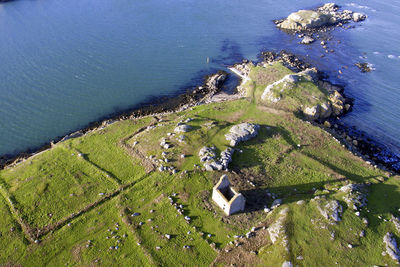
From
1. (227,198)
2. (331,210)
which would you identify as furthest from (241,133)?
(331,210)

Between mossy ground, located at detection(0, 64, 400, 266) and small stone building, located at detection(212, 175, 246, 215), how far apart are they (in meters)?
1.31

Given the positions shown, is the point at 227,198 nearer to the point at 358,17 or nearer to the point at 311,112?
the point at 311,112

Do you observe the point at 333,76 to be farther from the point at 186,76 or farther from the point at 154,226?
the point at 154,226

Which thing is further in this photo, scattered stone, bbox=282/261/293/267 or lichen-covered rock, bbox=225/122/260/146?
lichen-covered rock, bbox=225/122/260/146

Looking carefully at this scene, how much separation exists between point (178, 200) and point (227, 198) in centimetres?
781

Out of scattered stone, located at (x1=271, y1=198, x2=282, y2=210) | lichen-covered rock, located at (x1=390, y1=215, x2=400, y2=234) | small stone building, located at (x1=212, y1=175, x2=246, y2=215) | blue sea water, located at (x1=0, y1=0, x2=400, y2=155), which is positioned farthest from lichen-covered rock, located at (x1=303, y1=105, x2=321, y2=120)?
small stone building, located at (x1=212, y1=175, x2=246, y2=215)

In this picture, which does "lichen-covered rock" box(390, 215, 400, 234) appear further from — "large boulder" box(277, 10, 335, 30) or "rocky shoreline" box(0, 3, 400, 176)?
"large boulder" box(277, 10, 335, 30)

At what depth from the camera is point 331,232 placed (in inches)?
1470

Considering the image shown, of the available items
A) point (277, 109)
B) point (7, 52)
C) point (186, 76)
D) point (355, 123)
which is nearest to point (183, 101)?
point (186, 76)

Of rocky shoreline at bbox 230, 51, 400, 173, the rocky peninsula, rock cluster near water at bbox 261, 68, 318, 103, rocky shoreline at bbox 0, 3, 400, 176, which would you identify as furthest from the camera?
rock cluster near water at bbox 261, 68, 318, 103

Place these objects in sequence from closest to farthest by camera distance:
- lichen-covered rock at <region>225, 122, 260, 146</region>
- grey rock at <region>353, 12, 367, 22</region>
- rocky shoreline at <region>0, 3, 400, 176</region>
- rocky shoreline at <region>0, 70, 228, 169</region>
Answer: lichen-covered rock at <region>225, 122, 260, 146</region> < rocky shoreline at <region>0, 70, 228, 169</region> < rocky shoreline at <region>0, 3, 400, 176</region> < grey rock at <region>353, 12, 367, 22</region>

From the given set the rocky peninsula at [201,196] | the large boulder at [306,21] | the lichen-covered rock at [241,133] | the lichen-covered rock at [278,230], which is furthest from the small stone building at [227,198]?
the large boulder at [306,21]

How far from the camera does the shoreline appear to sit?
58594 millimetres

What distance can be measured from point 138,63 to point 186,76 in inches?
698
